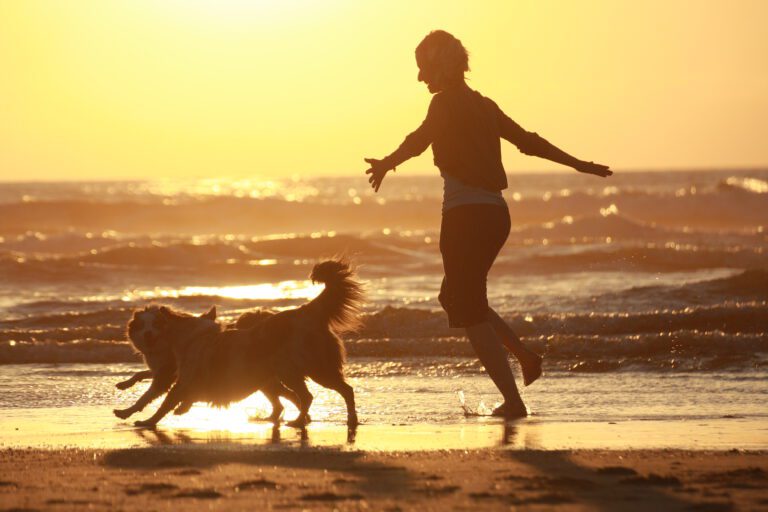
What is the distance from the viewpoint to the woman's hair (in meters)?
6.67

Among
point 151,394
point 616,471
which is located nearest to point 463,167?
point 616,471

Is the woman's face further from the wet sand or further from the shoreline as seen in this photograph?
the wet sand

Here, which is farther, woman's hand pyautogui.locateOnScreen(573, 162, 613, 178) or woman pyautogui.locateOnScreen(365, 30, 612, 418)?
woman's hand pyautogui.locateOnScreen(573, 162, 613, 178)

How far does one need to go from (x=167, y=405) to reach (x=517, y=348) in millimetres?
2067

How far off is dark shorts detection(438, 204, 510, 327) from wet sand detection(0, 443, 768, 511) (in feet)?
3.77

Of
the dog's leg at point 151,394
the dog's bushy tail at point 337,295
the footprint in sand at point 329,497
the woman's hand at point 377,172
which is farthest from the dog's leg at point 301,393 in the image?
the footprint in sand at point 329,497

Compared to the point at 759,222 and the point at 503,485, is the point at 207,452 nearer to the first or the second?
the point at 503,485

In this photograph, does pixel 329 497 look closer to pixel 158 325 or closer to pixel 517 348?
→ pixel 517 348

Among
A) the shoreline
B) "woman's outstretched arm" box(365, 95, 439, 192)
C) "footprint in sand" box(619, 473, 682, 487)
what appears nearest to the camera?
"footprint in sand" box(619, 473, 682, 487)

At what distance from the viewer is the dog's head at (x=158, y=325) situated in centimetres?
755

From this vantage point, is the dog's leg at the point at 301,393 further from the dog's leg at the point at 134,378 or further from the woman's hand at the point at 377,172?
the woman's hand at the point at 377,172

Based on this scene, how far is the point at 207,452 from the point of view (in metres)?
5.92

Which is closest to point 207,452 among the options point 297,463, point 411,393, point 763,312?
point 297,463

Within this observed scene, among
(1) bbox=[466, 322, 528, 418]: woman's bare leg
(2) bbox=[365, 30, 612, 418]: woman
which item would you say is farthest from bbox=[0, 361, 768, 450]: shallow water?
(2) bbox=[365, 30, 612, 418]: woman
